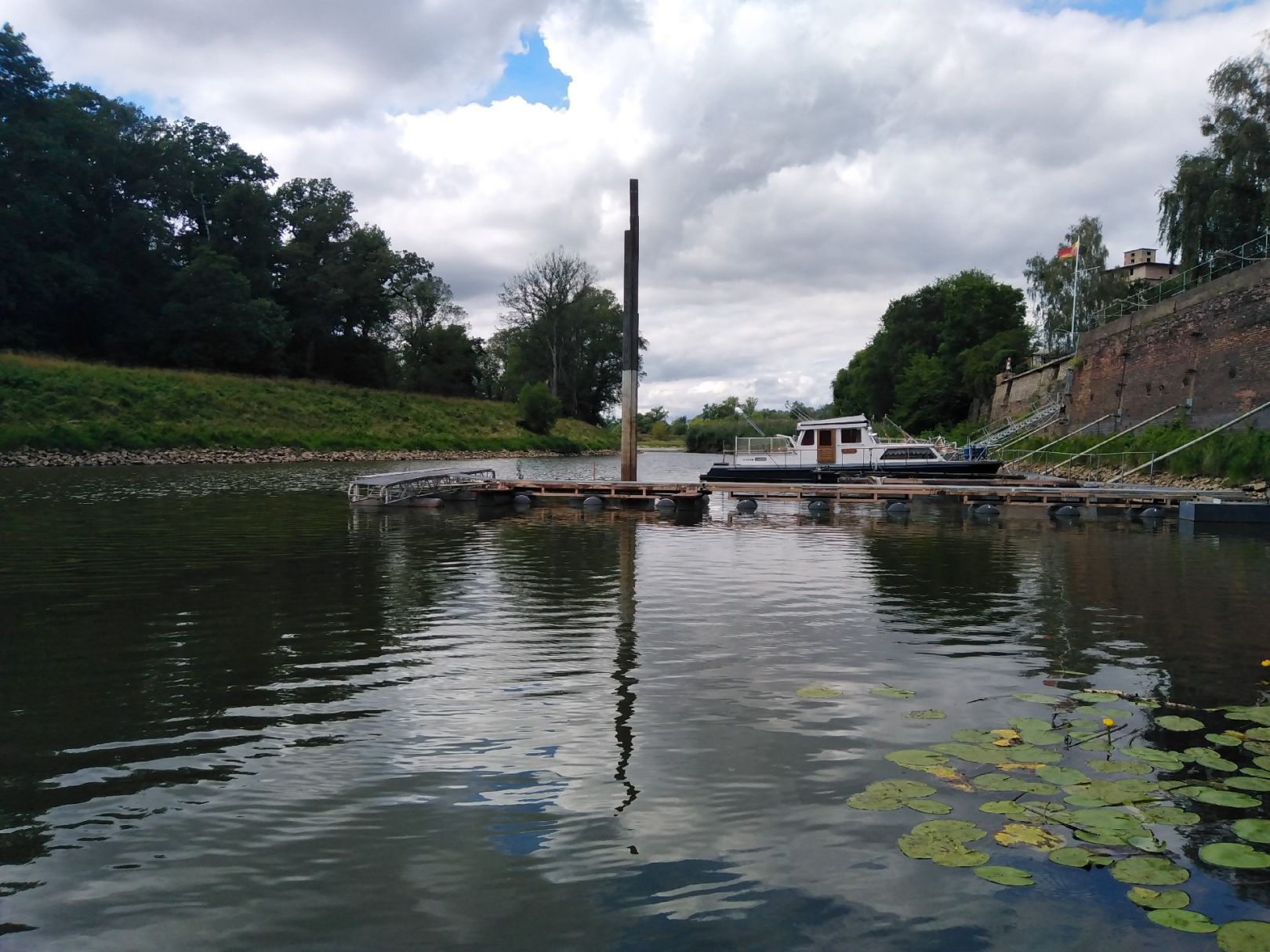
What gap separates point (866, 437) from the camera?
3341 centimetres

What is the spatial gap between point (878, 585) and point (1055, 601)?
2.48 m

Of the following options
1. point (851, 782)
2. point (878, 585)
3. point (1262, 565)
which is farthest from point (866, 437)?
point (851, 782)

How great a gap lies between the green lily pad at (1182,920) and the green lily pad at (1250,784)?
69.5 inches

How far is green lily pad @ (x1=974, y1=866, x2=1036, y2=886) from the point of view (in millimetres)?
4309

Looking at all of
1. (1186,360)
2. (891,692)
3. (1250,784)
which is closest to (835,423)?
(1186,360)

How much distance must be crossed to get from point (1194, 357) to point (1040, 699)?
30272 millimetres

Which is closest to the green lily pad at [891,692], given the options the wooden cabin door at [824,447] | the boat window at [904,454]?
the boat window at [904,454]

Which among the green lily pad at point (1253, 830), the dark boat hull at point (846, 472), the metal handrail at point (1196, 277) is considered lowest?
the green lily pad at point (1253, 830)

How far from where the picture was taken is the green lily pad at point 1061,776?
17.9 feet

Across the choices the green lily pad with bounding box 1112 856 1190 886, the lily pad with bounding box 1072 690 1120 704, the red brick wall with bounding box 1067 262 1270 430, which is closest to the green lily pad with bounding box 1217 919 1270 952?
the green lily pad with bounding box 1112 856 1190 886

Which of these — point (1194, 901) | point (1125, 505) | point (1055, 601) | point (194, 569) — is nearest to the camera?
point (1194, 901)

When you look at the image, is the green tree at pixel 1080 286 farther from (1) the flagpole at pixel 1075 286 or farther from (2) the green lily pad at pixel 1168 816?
(2) the green lily pad at pixel 1168 816

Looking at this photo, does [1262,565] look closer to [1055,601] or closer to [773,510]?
[1055,601]

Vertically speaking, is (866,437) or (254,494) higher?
(866,437)
